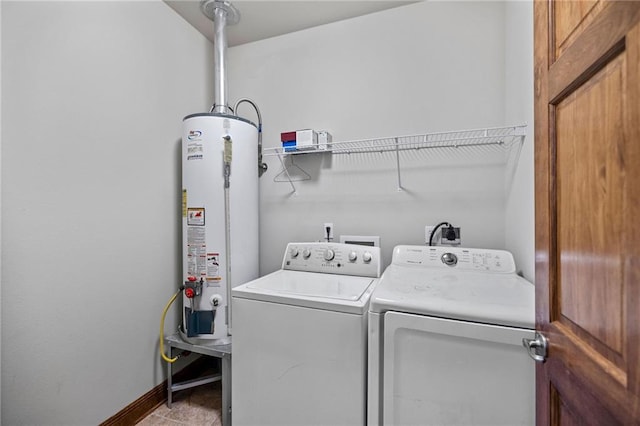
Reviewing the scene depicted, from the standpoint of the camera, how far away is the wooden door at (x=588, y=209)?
46 centimetres

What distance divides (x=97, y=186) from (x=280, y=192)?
43.5 inches

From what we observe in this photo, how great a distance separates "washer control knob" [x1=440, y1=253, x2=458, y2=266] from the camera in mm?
1509

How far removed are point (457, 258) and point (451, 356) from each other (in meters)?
0.69

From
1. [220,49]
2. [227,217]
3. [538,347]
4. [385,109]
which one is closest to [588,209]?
[538,347]

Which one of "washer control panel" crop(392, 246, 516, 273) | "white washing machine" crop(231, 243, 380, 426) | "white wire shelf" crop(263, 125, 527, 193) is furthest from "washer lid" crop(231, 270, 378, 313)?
"white wire shelf" crop(263, 125, 527, 193)

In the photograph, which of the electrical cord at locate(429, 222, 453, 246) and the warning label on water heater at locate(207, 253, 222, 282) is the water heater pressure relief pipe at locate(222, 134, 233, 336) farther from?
the electrical cord at locate(429, 222, 453, 246)

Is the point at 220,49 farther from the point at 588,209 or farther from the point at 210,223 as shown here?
the point at 588,209

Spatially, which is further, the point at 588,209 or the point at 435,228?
the point at 435,228

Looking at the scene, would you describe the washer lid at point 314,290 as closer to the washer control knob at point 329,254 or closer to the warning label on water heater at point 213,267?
the washer control knob at point 329,254

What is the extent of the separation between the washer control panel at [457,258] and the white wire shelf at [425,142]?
17.7 inches

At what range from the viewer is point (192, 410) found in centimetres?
172

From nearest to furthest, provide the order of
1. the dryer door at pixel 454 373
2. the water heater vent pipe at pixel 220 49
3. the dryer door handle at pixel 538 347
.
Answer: the dryer door handle at pixel 538 347 → the dryer door at pixel 454 373 → the water heater vent pipe at pixel 220 49

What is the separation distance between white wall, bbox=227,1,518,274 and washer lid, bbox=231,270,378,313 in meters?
0.47

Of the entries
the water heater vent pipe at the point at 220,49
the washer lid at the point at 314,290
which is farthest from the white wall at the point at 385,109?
the washer lid at the point at 314,290
